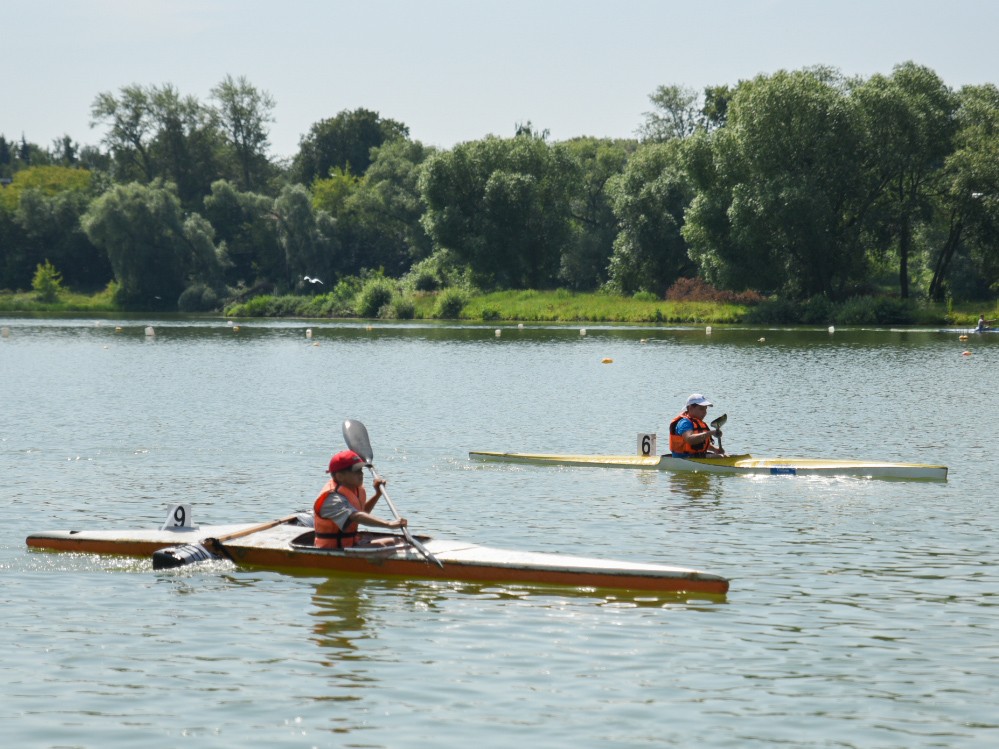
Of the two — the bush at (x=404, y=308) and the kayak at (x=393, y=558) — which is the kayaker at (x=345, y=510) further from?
the bush at (x=404, y=308)

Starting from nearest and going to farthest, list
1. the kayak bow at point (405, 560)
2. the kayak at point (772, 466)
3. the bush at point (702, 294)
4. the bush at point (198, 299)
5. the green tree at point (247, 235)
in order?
the kayak bow at point (405, 560), the kayak at point (772, 466), the bush at point (702, 294), the bush at point (198, 299), the green tree at point (247, 235)

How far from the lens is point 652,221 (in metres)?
93.7

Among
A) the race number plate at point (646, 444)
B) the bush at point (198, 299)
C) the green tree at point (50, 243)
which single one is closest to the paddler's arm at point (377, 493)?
the race number plate at point (646, 444)

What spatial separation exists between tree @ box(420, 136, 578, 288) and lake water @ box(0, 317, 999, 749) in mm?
62683

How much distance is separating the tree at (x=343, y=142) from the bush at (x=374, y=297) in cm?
4408

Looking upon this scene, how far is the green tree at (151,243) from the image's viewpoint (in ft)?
381

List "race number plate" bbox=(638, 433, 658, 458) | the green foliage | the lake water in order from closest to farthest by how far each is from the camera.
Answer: the lake water
"race number plate" bbox=(638, 433, 658, 458)
the green foliage

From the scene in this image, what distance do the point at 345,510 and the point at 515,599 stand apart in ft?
8.27

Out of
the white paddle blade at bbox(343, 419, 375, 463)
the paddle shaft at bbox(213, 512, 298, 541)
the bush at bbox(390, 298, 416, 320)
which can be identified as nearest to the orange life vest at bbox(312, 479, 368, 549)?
the white paddle blade at bbox(343, 419, 375, 463)

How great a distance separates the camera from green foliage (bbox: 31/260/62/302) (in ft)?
431

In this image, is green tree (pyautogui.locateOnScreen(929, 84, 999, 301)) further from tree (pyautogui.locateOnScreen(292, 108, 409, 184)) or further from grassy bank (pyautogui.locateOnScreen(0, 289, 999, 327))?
tree (pyautogui.locateOnScreen(292, 108, 409, 184))

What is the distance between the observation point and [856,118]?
7712cm

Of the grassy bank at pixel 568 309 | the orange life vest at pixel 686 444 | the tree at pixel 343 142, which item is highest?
the tree at pixel 343 142

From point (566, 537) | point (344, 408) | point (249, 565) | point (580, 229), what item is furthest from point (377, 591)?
point (580, 229)
